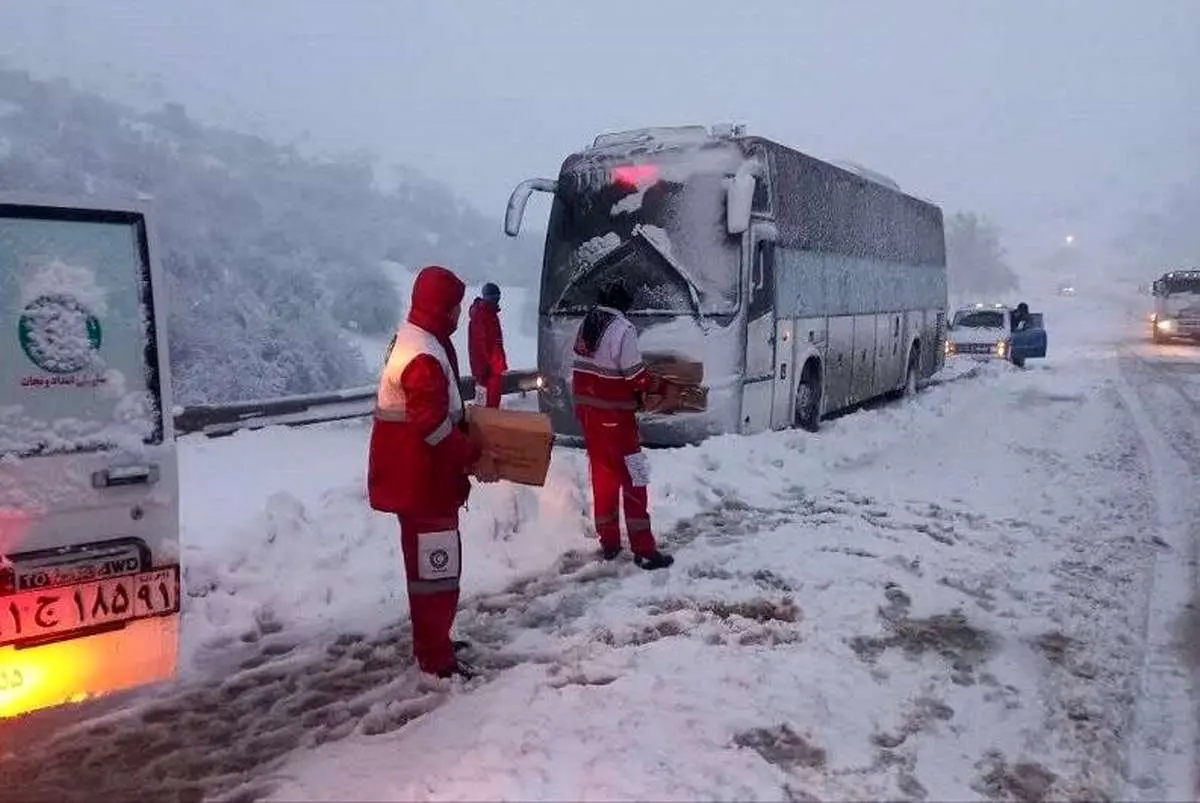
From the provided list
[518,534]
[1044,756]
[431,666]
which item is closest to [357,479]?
[518,534]

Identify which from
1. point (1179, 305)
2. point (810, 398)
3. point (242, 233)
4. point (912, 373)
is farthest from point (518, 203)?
point (1179, 305)

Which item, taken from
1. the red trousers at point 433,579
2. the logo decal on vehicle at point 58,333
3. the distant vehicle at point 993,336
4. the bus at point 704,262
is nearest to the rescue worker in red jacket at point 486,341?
the bus at point 704,262

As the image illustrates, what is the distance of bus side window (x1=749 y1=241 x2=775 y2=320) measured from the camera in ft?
35.2

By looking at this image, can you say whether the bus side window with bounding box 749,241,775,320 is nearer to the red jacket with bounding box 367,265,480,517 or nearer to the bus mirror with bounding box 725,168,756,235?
the bus mirror with bounding box 725,168,756,235

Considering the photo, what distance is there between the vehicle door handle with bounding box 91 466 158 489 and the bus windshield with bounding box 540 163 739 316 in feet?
23.9

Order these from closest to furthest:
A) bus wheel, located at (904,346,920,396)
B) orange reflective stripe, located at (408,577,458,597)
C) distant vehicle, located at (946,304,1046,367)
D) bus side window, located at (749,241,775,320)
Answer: orange reflective stripe, located at (408,577,458,597)
bus side window, located at (749,241,775,320)
bus wheel, located at (904,346,920,396)
distant vehicle, located at (946,304,1046,367)

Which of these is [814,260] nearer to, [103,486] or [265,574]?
[265,574]

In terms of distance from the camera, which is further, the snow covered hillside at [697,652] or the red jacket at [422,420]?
the red jacket at [422,420]

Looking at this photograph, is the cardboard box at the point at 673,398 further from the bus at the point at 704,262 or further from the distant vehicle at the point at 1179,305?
the distant vehicle at the point at 1179,305

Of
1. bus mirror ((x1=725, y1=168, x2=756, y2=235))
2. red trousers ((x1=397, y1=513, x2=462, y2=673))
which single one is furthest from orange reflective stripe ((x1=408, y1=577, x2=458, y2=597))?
bus mirror ((x1=725, y1=168, x2=756, y2=235))

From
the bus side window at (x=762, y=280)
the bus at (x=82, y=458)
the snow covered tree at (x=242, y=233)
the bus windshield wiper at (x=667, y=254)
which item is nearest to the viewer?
the bus at (x=82, y=458)

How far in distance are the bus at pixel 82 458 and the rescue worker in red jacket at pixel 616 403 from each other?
3191mm

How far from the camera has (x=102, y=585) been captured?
151 inches

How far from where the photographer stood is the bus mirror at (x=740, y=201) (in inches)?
400
